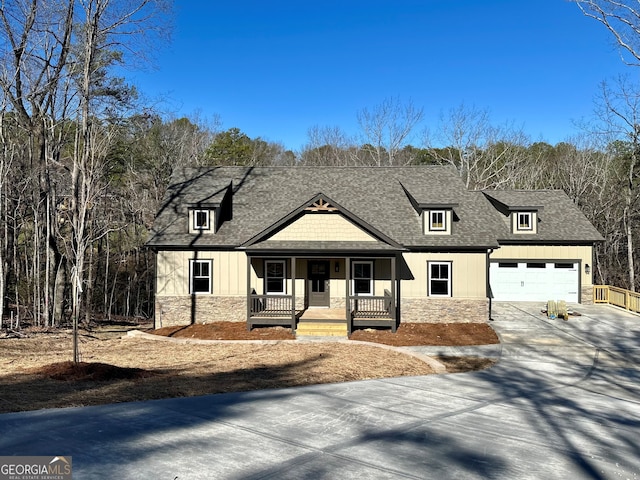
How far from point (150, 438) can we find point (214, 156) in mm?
38228

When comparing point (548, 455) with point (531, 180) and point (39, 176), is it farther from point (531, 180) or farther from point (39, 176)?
point (531, 180)

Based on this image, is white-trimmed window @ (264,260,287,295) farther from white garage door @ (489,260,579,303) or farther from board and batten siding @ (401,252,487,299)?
white garage door @ (489,260,579,303)

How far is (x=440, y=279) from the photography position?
18641mm

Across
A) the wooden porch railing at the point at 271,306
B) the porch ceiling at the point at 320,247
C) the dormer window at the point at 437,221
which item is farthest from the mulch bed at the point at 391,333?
the dormer window at the point at 437,221

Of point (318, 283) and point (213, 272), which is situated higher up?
point (213, 272)

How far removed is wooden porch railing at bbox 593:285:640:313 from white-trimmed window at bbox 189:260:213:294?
19.0 meters

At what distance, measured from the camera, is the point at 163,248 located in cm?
1859

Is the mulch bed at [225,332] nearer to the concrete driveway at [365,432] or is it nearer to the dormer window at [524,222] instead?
the concrete driveway at [365,432]

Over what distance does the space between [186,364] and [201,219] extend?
28.0 ft

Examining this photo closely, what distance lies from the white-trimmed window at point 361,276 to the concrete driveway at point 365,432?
788cm

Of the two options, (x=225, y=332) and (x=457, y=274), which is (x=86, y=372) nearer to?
(x=225, y=332)

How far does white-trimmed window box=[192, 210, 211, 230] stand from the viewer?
63.2 feet

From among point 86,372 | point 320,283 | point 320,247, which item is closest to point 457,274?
point 320,283

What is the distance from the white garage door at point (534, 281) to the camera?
2305cm
